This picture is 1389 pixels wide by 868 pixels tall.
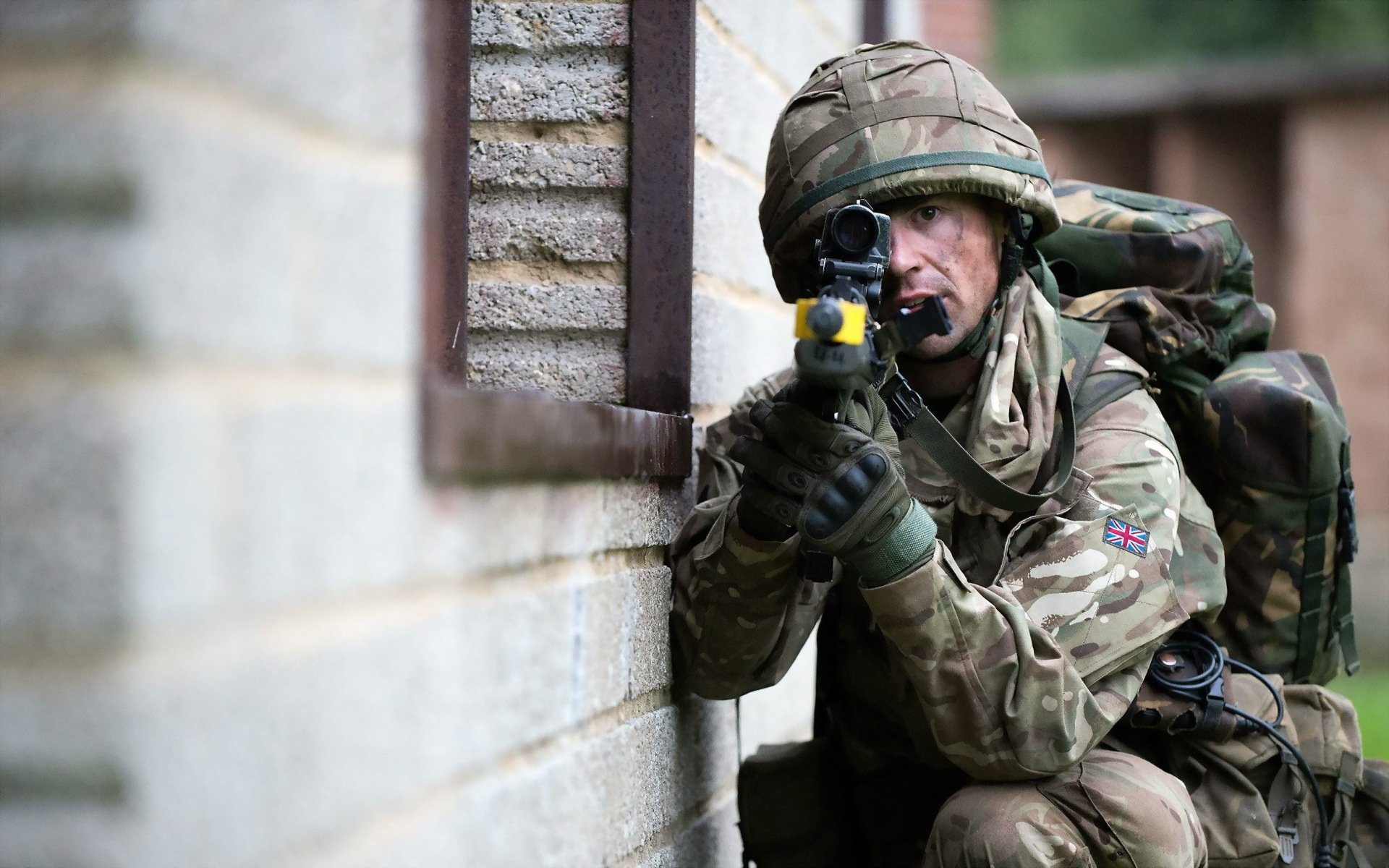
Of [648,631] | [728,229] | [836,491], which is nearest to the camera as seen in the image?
[836,491]

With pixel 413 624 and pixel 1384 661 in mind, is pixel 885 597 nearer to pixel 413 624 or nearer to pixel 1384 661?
pixel 413 624

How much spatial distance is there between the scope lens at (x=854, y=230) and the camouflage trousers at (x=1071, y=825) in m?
0.83

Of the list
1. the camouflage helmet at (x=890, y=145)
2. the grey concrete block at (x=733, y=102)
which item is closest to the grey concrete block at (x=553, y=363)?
the camouflage helmet at (x=890, y=145)

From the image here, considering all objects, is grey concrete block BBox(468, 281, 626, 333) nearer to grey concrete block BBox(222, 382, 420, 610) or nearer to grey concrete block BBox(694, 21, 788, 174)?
grey concrete block BBox(694, 21, 788, 174)

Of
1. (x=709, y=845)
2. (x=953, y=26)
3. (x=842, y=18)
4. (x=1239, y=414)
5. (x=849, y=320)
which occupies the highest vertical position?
(x=953, y=26)

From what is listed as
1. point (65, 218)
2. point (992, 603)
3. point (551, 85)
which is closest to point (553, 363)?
point (551, 85)

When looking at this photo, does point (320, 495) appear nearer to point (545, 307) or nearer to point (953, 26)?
point (545, 307)

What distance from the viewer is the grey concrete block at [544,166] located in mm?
2367

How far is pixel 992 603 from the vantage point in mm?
2055

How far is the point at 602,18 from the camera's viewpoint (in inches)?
92.8

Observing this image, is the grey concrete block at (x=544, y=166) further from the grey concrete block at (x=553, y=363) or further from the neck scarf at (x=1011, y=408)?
the neck scarf at (x=1011, y=408)

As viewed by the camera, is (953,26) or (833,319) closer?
(833,319)

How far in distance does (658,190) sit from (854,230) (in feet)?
1.46

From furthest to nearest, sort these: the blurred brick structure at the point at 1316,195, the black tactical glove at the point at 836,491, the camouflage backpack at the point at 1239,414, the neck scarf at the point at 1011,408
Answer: the blurred brick structure at the point at 1316,195 < the camouflage backpack at the point at 1239,414 < the neck scarf at the point at 1011,408 < the black tactical glove at the point at 836,491
